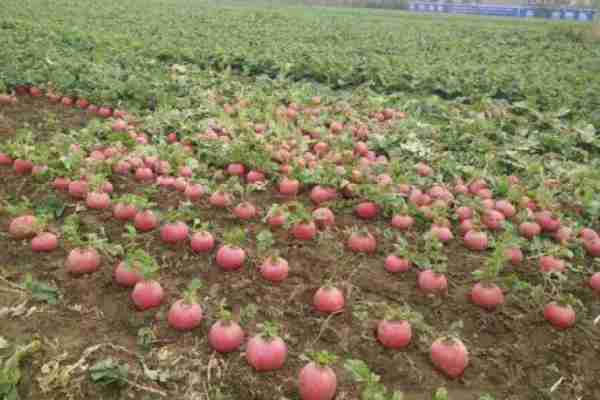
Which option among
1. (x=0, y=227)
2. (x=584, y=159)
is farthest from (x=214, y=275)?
(x=584, y=159)

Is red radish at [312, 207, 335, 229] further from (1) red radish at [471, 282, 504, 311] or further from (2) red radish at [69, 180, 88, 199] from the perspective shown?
(2) red radish at [69, 180, 88, 199]

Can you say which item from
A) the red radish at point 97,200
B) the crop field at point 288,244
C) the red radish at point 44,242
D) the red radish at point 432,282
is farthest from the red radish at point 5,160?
the red radish at point 432,282

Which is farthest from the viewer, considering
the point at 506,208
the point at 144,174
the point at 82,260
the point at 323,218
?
the point at 144,174

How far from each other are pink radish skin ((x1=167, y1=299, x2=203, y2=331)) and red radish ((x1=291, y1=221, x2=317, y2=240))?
124 centimetres

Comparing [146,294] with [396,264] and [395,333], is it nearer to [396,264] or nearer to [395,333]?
[395,333]

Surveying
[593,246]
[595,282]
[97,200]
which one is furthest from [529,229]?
[97,200]

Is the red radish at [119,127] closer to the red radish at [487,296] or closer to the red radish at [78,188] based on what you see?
the red radish at [78,188]

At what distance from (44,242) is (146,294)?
3.71ft

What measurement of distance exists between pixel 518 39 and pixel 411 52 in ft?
29.1

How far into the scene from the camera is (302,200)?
4770 mm

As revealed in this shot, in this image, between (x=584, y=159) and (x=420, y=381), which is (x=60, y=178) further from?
(x=584, y=159)

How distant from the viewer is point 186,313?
110 inches

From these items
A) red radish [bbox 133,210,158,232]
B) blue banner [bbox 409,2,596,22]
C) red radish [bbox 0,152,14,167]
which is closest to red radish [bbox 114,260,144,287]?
red radish [bbox 133,210,158,232]

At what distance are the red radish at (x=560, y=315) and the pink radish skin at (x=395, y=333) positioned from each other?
1038 mm
